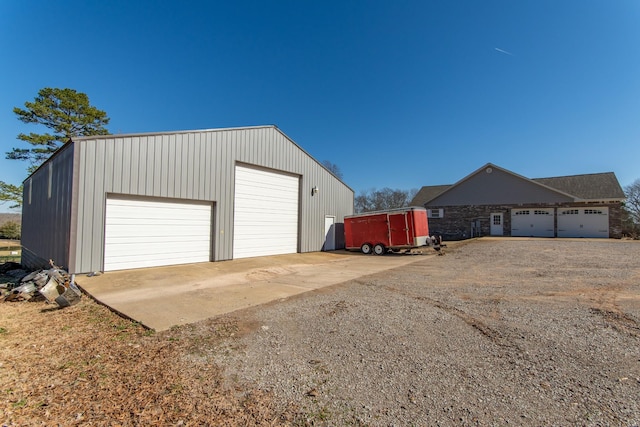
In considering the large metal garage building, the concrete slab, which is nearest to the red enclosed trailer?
the large metal garage building

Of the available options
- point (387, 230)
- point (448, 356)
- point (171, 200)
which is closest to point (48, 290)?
point (171, 200)

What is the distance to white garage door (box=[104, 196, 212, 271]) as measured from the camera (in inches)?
344

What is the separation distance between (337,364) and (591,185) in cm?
2799

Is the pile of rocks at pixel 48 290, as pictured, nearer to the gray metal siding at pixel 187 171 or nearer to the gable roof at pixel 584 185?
the gray metal siding at pixel 187 171

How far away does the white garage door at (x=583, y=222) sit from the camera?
20.8m

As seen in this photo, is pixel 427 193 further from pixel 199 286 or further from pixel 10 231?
pixel 10 231

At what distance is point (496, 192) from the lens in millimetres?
24016

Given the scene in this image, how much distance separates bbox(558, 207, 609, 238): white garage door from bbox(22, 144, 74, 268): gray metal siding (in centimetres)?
2792

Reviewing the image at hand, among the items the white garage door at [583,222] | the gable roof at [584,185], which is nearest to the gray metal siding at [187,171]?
the gable roof at [584,185]

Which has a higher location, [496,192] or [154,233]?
[496,192]

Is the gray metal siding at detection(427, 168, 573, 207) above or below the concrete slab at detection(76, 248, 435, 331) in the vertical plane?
above

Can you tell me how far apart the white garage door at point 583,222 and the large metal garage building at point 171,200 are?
61.2 feet

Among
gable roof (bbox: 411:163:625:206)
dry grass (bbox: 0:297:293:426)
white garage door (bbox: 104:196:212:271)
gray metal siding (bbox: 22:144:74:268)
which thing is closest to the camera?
dry grass (bbox: 0:297:293:426)

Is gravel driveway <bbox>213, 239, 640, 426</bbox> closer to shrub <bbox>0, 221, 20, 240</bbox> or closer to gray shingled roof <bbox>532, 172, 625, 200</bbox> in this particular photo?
gray shingled roof <bbox>532, 172, 625, 200</bbox>
